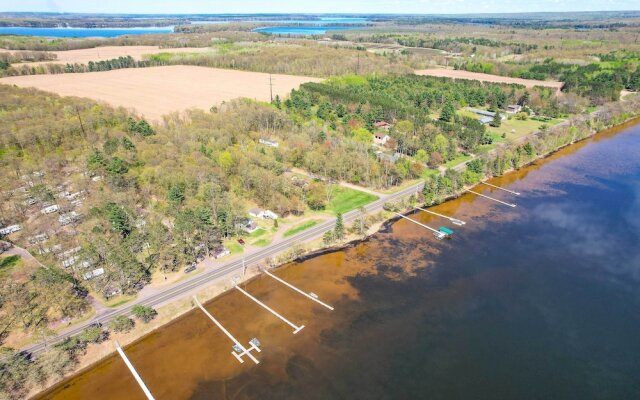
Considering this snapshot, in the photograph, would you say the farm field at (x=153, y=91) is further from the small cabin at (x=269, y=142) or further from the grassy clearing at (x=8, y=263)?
the grassy clearing at (x=8, y=263)

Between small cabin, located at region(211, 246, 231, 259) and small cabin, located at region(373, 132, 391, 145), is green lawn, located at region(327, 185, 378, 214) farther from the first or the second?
small cabin, located at region(373, 132, 391, 145)

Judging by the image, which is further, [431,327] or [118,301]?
[118,301]

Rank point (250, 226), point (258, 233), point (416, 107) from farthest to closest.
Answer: point (416, 107) → point (250, 226) → point (258, 233)

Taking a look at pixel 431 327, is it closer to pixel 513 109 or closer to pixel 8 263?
pixel 8 263

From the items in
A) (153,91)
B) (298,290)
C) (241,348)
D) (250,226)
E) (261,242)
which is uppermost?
(153,91)

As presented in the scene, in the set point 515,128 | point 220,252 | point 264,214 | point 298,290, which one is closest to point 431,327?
point 298,290

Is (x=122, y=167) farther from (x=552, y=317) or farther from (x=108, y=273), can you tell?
(x=552, y=317)
